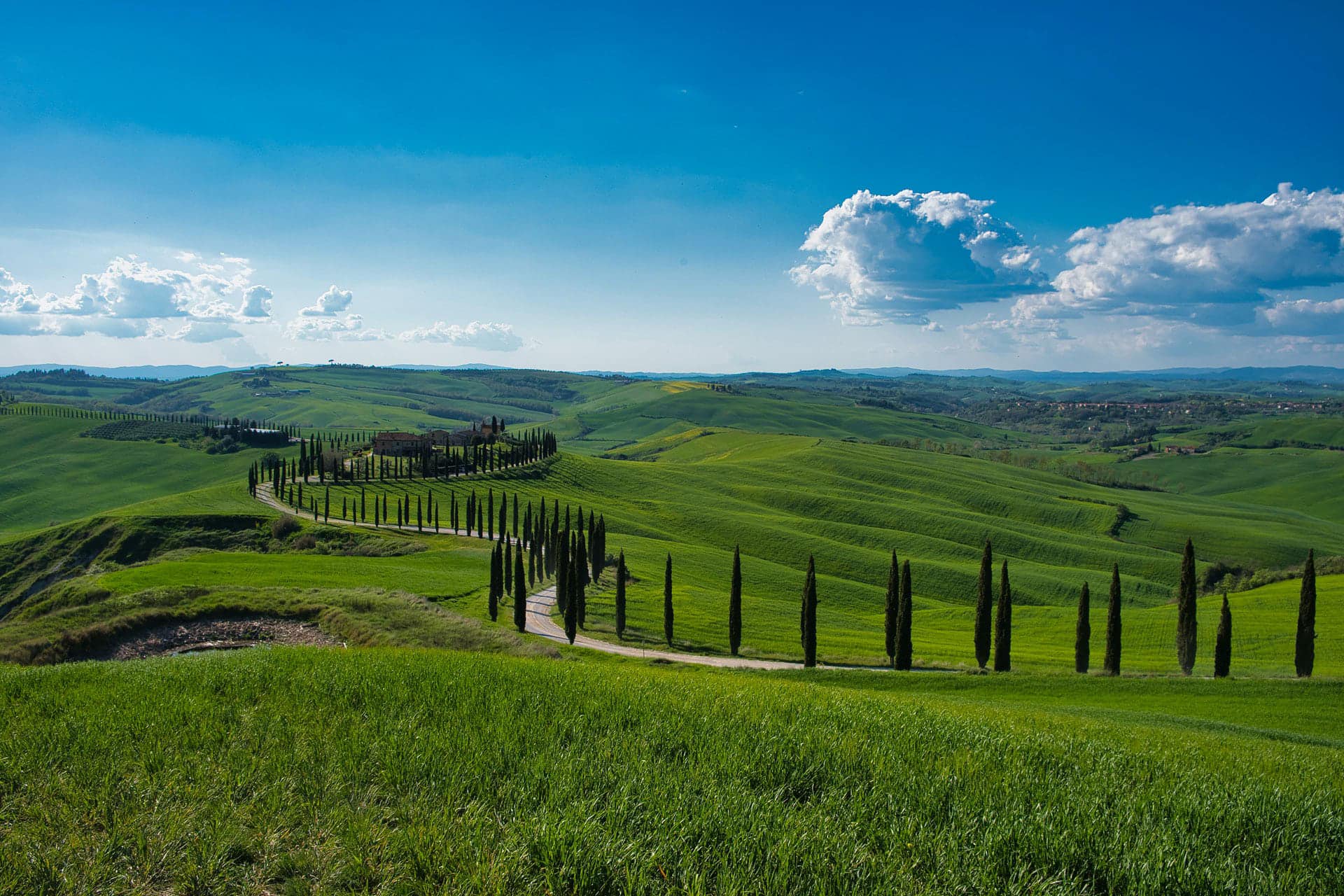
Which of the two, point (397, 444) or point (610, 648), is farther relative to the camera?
point (397, 444)

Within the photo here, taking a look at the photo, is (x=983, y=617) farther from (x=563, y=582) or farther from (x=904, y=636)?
(x=563, y=582)

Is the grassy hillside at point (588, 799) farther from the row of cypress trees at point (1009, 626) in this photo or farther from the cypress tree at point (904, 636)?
the row of cypress trees at point (1009, 626)

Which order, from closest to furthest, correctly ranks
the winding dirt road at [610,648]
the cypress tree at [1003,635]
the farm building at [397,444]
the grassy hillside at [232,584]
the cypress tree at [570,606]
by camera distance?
the grassy hillside at [232,584] < the winding dirt road at [610,648] < the cypress tree at [1003,635] < the cypress tree at [570,606] < the farm building at [397,444]

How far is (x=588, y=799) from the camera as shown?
8.07m

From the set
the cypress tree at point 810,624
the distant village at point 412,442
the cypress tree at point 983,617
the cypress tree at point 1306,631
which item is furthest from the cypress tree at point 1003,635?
the distant village at point 412,442

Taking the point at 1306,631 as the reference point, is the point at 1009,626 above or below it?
below

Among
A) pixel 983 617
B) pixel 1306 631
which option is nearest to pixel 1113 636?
pixel 983 617

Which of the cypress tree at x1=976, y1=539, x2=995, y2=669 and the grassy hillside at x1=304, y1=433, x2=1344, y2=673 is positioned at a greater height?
the cypress tree at x1=976, y1=539, x2=995, y2=669

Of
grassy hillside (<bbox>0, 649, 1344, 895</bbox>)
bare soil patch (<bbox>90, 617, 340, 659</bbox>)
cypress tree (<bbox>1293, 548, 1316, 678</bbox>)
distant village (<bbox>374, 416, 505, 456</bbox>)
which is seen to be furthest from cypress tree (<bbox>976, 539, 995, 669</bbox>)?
distant village (<bbox>374, 416, 505, 456</bbox>)

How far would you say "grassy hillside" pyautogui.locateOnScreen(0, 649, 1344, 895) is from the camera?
6789 millimetres

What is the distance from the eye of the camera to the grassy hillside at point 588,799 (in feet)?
22.3

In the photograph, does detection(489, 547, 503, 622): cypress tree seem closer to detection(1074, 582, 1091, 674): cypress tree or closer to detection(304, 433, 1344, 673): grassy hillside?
detection(304, 433, 1344, 673): grassy hillside

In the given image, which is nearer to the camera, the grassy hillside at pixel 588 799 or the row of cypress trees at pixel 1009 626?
the grassy hillside at pixel 588 799

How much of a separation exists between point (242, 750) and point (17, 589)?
123616mm
